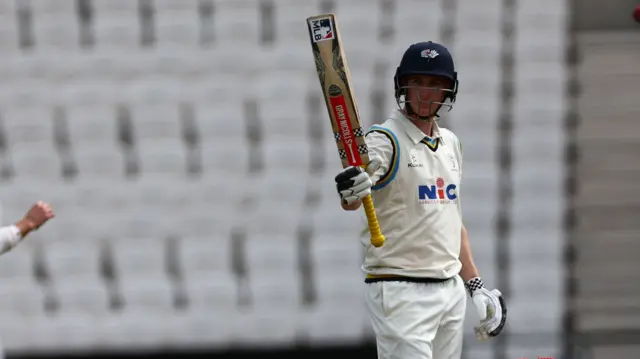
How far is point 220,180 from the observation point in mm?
5852

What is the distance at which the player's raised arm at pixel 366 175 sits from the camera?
9.94 ft

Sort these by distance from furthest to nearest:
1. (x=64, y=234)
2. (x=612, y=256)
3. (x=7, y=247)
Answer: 1. (x=612, y=256)
2. (x=64, y=234)
3. (x=7, y=247)

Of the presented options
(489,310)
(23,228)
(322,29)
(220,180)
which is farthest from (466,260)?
(220,180)

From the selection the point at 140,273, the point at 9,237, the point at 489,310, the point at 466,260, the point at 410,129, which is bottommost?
the point at 140,273

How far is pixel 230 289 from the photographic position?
5.82 meters

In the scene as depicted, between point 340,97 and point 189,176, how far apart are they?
2764 millimetres

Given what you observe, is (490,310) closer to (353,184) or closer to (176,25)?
(353,184)

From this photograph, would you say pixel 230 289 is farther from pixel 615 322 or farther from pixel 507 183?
pixel 615 322

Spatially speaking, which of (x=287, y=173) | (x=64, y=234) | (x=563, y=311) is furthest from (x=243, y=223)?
(x=563, y=311)

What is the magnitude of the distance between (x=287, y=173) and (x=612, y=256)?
6.38 ft

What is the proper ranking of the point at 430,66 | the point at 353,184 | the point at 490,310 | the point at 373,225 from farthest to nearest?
1. the point at 490,310
2. the point at 430,66
3. the point at 373,225
4. the point at 353,184

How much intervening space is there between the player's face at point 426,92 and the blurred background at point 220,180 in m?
2.52

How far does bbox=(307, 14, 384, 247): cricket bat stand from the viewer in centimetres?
315

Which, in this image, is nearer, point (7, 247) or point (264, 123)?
point (7, 247)
